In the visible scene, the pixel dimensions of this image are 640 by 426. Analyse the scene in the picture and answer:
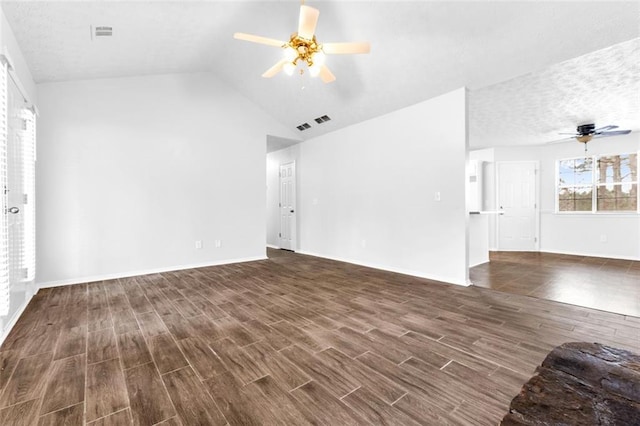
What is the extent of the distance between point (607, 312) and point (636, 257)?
4466mm

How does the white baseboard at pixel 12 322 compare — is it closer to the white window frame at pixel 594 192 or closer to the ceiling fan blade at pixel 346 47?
the ceiling fan blade at pixel 346 47

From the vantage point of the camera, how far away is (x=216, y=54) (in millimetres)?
4617

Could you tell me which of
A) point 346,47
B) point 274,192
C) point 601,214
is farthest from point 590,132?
point 274,192

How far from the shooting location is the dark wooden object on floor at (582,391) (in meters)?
0.64

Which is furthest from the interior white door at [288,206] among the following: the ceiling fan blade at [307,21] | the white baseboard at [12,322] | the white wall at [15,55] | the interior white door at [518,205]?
the interior white door at [518,205]

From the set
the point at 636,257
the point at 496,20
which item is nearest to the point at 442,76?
the point at 496,20

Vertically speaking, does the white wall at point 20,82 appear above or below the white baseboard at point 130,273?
above

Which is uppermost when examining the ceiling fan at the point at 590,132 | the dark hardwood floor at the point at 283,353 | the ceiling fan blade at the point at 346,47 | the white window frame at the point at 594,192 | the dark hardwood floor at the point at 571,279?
the ceiling fan blade at the point at 346,47

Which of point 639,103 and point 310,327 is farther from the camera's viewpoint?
point 639,103

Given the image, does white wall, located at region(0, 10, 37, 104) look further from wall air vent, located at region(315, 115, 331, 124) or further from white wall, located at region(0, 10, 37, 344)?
wall air vent, located at region(315, 115, 331, 124)

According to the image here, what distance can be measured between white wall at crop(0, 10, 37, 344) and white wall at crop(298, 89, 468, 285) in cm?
445

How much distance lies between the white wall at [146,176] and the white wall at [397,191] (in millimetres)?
1391

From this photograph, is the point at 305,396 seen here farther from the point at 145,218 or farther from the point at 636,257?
the point at 636,257

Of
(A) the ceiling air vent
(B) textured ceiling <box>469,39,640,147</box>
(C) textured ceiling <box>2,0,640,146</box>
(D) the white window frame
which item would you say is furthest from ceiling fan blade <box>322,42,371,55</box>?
(D) the white window frame
